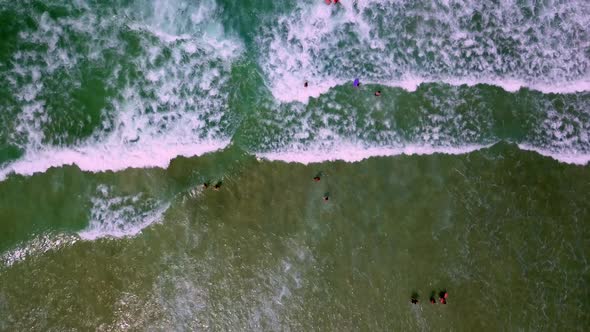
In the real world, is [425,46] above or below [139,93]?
above

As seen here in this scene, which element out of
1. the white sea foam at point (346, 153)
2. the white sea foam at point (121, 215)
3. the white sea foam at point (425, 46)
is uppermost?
the white sea foam at point (425, 46)

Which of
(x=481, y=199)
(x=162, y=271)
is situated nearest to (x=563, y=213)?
(x=481, y=199)

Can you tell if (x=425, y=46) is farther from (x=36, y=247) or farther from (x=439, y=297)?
(x=36, y=247)

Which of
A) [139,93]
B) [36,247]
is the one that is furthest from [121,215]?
[139,93]

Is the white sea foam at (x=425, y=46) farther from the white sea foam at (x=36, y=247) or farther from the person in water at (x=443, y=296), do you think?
the white sea foam at (x=36, y=247)

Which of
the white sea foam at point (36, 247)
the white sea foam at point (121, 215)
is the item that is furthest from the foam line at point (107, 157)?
the white sea foam at point (36, 247)

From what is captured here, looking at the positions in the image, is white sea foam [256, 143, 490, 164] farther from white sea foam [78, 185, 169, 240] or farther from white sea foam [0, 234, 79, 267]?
white sea foam [0, 234, 79, 267]

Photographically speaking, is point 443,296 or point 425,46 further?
point 425,46

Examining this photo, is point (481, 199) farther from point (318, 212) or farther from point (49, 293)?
point (49, 293)
